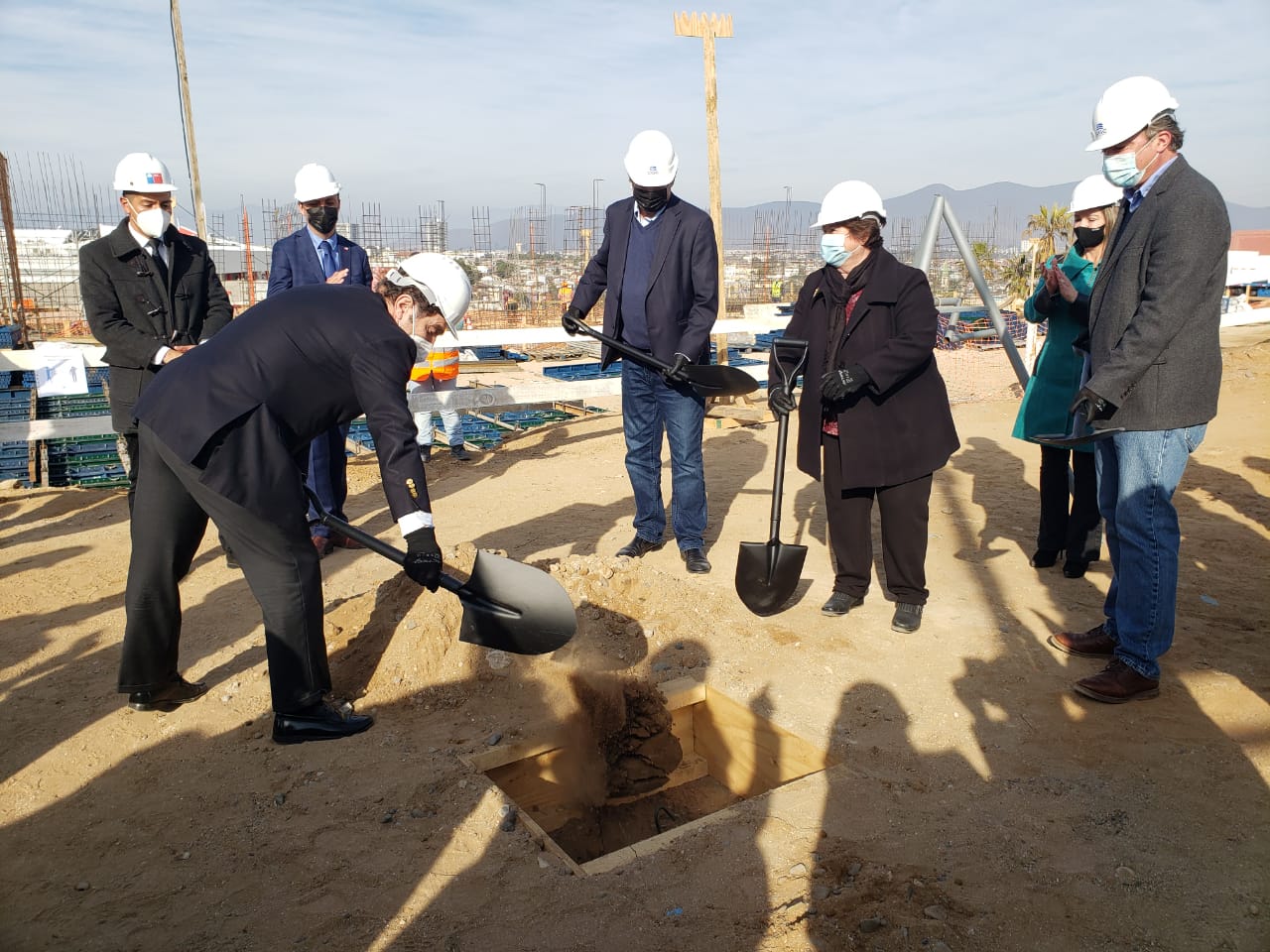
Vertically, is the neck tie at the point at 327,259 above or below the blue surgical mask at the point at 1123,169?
below

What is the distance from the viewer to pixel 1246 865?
2539mm

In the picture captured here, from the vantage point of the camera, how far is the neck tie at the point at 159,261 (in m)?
4.71

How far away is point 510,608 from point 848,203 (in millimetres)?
2210

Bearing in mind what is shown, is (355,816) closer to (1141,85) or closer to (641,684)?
(641,684)

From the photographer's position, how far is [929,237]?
7012 mm

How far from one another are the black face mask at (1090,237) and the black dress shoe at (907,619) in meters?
2.06

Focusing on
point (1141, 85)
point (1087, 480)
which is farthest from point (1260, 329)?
point (1141, 85)

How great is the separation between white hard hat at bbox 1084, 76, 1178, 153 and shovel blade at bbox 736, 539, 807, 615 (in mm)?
2104

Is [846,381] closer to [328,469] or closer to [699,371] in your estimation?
[699,371]

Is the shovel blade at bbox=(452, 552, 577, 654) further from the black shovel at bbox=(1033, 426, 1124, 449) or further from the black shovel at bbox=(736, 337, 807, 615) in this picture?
the black shovel at bbox=(1033, 426, 1124, 449)

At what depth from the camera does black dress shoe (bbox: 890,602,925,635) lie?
423 cm

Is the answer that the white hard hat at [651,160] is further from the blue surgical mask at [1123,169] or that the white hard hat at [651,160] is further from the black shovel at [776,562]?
the blue surgical mask at [1123,169]

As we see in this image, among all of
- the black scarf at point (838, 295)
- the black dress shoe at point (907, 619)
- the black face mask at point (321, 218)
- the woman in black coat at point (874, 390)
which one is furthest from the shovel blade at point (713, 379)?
the black face mask at point (321, 218)

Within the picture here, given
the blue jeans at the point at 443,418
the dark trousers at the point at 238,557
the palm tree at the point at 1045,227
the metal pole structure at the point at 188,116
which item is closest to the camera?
the dark trousers at the point at 238,557
